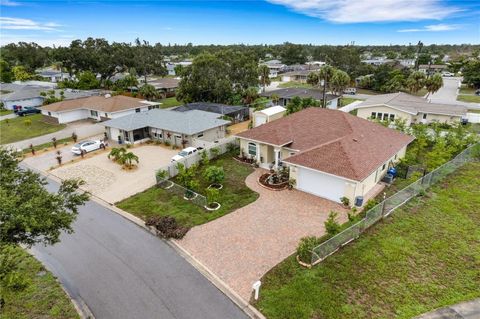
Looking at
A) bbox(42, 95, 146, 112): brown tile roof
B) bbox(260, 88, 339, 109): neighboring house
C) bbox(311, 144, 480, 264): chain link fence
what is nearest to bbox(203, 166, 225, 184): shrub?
bbox(311, 144, 480, 264): chain link fence

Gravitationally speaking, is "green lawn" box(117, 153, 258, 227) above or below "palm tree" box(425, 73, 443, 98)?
below

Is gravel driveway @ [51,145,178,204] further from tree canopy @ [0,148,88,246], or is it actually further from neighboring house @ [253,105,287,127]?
neighboring house @ [253,105,287,127]

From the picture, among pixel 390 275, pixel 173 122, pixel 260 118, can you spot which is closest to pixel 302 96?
pixel 260 118

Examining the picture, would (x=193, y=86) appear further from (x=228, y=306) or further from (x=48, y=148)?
(x=228, y=306)

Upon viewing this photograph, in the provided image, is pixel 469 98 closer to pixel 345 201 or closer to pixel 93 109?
pixel 345 201

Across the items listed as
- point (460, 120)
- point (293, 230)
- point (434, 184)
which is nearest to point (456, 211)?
point (434, 184)

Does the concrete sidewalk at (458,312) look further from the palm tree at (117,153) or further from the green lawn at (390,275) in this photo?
the palm tree at (117,153)
